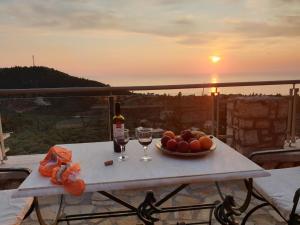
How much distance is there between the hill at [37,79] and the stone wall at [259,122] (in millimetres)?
1741

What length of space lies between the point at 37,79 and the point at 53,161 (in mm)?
2430

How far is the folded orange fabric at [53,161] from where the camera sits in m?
1.55

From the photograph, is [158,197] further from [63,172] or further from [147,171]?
[63,172]

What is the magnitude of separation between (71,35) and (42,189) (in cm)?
370

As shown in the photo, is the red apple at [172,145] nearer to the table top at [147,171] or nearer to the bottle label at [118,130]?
the table top at [147,171]

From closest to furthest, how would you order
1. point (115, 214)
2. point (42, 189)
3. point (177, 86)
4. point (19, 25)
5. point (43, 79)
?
point (42, 189) < point (115, 214) < point (177, 86) < point (43, 79) < point (19, 25)

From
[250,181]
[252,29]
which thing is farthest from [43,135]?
[252,29]

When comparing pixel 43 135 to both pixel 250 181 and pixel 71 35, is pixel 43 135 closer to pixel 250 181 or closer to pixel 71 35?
pixel 71 35

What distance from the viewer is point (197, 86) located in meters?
3.55

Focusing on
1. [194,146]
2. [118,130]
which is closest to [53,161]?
[118,130]

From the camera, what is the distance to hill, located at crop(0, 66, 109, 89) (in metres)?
3.55

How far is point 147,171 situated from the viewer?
1558 mm

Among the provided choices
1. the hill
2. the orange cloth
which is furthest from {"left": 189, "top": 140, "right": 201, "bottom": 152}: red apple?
the hill

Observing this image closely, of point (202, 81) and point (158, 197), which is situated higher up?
point (202, 81)
